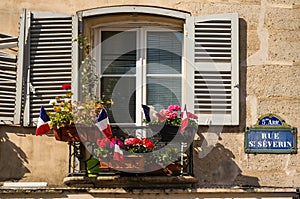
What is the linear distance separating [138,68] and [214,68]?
901mm

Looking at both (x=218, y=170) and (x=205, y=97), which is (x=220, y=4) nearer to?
(x=205, y=97)

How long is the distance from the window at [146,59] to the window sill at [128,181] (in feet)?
2.53

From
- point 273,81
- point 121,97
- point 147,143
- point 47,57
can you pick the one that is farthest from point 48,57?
point 273,81

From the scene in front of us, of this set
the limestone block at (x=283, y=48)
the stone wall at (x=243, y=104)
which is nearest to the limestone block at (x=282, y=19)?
the stone wall at (x=243, y=104)

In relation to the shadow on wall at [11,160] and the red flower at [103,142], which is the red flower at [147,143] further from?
the shadow on wall at [11,160]

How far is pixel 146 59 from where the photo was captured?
27.5 ft

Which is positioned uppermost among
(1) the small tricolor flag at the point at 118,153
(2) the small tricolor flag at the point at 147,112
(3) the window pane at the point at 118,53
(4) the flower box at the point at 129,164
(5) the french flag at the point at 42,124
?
(3) the window pane at the point at 118,53

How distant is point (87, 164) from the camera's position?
25.7 feet

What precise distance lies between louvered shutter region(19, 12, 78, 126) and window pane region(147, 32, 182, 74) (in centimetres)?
91

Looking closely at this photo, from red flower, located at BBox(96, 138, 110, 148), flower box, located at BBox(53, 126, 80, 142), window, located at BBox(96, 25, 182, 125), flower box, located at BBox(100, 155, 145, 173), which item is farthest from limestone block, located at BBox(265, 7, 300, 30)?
flower box, located at BBox(53, 126, 80, 142)

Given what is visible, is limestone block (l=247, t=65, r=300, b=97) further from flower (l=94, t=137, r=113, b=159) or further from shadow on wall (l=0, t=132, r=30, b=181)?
shadow on wall (l=0, t=132, r=30, b=181)

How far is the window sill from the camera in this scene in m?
7.61

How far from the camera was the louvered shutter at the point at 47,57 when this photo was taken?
316 inches

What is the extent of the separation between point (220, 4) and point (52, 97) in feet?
7.29
